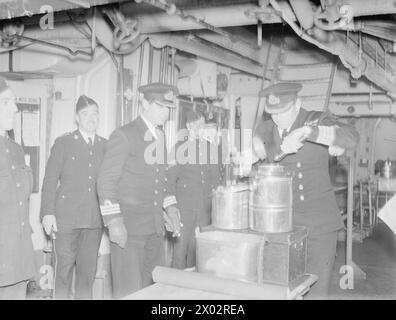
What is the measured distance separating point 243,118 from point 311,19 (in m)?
3.20

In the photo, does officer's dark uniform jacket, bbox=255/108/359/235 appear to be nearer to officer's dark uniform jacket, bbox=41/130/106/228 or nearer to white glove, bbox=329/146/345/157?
white glove, bbox=329/146/345/157

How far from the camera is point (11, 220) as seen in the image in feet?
8.59

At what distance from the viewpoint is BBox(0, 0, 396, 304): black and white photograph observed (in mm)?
2225

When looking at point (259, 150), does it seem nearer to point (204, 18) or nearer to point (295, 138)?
point (295, 138)

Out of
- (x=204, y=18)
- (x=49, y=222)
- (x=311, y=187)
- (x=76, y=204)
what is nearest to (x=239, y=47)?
(x=204, y=18)

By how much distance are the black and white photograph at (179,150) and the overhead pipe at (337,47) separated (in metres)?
0.02

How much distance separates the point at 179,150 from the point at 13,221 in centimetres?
256

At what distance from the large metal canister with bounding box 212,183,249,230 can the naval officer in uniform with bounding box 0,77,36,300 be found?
1.19 meters

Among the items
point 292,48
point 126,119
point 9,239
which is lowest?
point 9,239

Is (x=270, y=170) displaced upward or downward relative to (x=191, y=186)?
upward

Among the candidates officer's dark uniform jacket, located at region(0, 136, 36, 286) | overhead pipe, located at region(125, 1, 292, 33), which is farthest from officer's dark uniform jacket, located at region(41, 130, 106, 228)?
overhead pipe, located at region(125, 1, 292, 33)

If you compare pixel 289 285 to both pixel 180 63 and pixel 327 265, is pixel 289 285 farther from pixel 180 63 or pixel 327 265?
pixel 180 63
